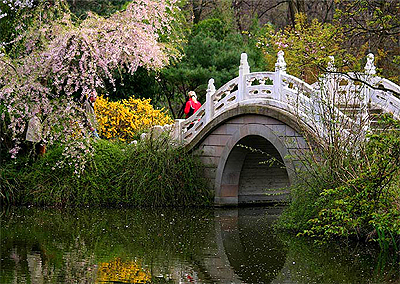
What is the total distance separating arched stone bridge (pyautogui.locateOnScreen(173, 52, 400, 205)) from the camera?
12.5 metres

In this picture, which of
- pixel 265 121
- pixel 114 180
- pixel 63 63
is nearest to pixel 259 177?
pixel 265 121

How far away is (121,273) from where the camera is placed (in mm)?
9258

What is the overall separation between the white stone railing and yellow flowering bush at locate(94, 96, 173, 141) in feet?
7.85

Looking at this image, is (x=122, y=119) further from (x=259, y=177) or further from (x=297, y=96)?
(x=297, y=96)

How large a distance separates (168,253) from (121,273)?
1.59 metres

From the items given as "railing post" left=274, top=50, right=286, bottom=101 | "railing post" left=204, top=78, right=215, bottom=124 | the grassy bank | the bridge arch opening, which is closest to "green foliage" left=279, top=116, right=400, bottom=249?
"railing post" left=274, top=50, right=286, bottom=101

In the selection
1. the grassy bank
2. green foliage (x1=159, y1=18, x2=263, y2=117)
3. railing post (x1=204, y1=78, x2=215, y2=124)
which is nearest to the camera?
the grassy bank

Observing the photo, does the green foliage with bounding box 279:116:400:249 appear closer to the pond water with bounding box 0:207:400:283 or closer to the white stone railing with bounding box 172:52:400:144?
the pond water with bounding box 0:207:400:283

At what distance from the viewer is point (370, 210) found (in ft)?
34.5

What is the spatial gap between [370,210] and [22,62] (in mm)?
8096

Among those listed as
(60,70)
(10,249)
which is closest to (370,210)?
(10,249)

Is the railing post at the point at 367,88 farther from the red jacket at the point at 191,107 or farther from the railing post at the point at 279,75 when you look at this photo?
the red jacket at the point at 191,107

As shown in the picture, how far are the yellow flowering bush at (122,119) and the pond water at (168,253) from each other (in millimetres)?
4941

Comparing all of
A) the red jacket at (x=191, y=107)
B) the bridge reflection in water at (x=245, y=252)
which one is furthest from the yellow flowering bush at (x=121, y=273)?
the red jacket at (x=191, y=107)
